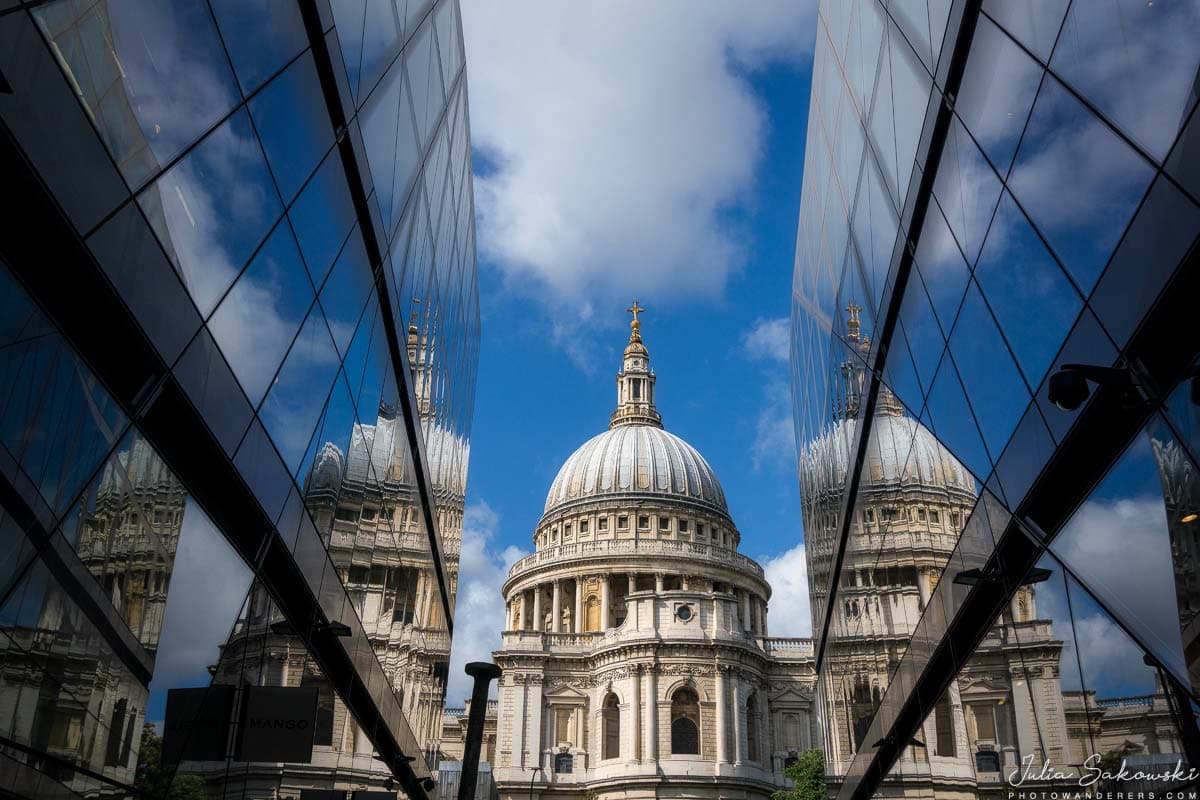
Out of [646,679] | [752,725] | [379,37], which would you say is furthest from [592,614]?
[379,37]

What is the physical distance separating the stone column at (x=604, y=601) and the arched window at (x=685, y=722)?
16388mm

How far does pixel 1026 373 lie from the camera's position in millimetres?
10805

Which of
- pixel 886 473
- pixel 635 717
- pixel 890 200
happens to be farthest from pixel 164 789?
pixel 635 717

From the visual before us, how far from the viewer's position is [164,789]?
962 centimetres

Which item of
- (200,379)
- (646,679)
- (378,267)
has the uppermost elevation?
(646,679)

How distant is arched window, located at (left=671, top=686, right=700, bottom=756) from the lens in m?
79.8

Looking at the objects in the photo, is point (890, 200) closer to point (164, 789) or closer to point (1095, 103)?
point (1095, 103)

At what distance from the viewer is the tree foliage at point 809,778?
67.0 metres

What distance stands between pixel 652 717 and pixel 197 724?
72.0m

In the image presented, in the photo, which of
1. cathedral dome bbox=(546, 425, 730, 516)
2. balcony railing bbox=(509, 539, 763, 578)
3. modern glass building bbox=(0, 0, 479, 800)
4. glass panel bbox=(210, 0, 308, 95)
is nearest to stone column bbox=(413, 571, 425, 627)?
modern glass building bbox=(0, 0, 479, 800)

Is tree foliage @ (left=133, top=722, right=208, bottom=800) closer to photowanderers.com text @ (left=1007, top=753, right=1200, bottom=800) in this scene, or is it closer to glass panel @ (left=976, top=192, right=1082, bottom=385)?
photowanderers.com text @ (left=1007, top=753, right=1200, bottom=800)

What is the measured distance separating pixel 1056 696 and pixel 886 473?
855 centimetres
